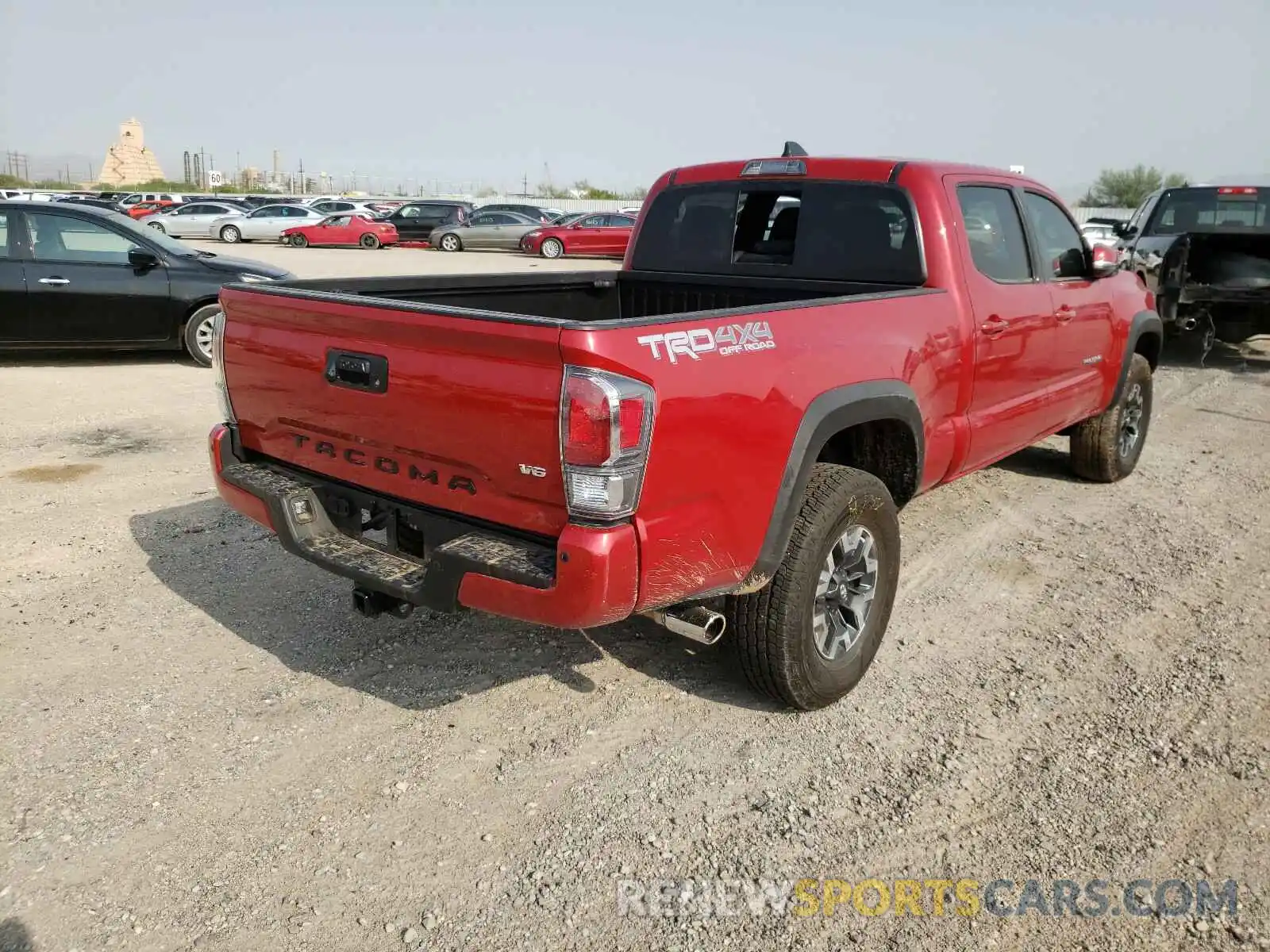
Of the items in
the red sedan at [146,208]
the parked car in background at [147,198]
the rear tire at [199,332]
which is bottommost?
the rear tire at [199,332]

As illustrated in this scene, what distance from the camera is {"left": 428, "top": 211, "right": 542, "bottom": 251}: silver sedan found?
3062 cm

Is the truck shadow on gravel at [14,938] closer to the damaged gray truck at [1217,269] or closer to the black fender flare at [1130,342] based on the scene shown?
the black fender flare at [1130,342]

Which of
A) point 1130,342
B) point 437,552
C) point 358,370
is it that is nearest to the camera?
point 437,552

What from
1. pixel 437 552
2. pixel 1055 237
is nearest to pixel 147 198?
pixel 1055 237

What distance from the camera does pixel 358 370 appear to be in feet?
10.3

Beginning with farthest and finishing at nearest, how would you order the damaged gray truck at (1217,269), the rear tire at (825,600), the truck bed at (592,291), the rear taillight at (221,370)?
the damaged gray truck at (1217,269) < the truck bed at (592,291) < the rear taillight at (221,370) < the rear tire at (825,600)

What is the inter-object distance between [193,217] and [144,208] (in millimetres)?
6832

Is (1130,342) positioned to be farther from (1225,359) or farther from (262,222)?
(262,222)

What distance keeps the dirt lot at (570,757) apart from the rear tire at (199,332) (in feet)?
15.5

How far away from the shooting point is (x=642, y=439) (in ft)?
8.77

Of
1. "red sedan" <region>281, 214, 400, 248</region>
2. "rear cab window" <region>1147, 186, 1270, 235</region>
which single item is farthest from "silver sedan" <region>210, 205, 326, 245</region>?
"rear cab window" <region>1147, 186, 1270, 235</region>

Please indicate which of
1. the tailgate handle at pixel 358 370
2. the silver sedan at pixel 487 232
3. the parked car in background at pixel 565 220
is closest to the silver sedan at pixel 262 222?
the silver sedan at pixel 487 232

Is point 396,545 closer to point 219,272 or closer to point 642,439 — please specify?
point 642,439

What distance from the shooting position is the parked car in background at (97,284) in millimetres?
8992
